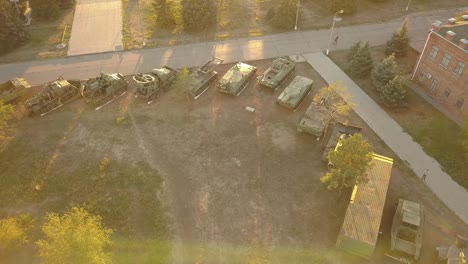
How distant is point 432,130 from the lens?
28.2 metres

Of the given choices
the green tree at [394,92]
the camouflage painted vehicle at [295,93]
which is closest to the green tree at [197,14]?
the camouflage painted vehicle at [295,93]

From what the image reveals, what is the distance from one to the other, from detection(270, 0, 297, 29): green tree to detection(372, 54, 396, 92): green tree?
11.8 m

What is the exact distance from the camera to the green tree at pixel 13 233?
20109 mm

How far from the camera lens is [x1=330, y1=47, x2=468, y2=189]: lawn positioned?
84.1 feet

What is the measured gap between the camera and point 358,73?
32.7 m

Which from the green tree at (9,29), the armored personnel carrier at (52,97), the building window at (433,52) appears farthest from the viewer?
the green tree at (9,29)

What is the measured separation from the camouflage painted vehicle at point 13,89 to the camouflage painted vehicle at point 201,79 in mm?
13732

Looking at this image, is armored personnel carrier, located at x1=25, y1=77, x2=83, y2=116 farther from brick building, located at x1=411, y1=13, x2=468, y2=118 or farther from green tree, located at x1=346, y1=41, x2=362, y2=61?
brick building, located at x1=411, y1=13, x2=468, y2=118

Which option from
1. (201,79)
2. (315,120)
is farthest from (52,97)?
(315,120)

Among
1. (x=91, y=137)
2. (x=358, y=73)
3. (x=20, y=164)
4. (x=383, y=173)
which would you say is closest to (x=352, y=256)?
(x=383, y=173)

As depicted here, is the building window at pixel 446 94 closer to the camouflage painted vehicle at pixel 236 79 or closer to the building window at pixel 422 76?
the building window at pixel 422 76

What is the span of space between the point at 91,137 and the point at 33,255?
377 inches

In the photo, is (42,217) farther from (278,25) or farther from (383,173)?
(278,25)

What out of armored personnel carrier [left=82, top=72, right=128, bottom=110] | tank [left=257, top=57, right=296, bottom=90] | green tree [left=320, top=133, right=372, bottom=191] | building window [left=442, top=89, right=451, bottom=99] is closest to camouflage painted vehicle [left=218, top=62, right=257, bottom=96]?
tank [left=257, top=57, right=296, bottom=90]
